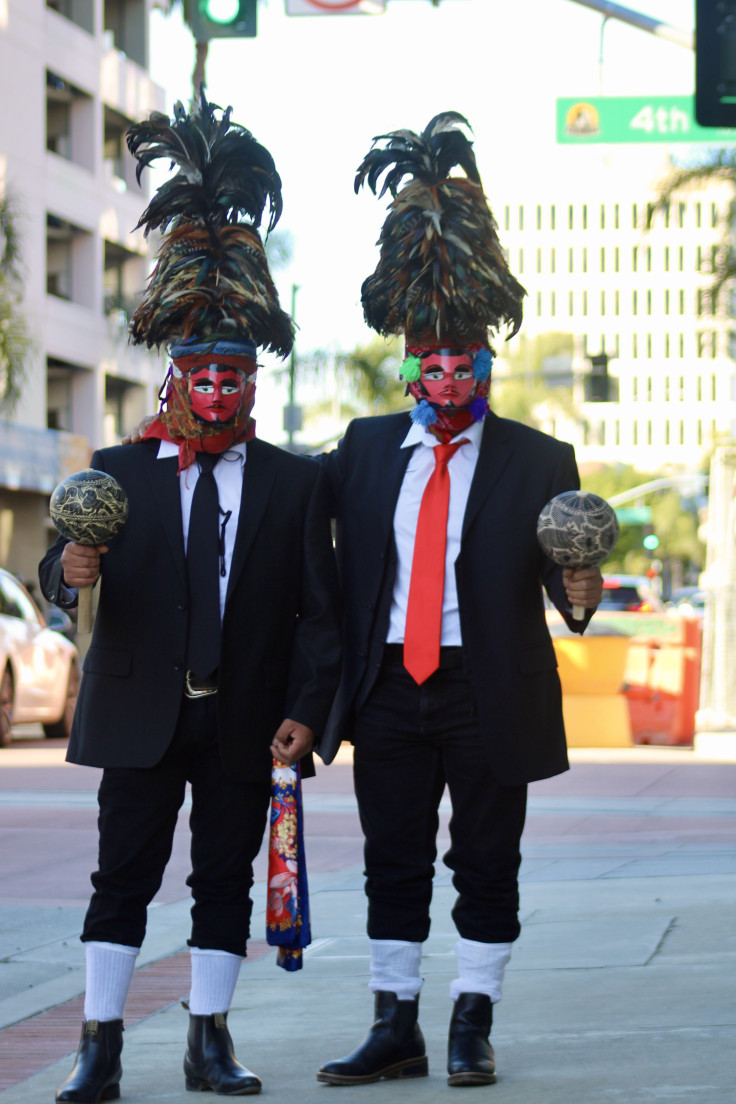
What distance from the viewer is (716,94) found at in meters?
6.72

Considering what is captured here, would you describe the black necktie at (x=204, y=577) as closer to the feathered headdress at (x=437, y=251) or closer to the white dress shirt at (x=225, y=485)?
the white dress shirt at (x=225, y=485)

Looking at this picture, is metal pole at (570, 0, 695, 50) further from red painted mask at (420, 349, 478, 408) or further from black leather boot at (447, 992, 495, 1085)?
black leather boot at (447, 992, 495, 1085)

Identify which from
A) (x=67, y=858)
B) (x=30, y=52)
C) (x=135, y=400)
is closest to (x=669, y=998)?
(x=67, y=858)

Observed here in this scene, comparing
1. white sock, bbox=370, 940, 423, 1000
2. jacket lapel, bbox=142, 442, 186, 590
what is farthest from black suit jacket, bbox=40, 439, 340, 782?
white sock, bbox=370, 940, 423, 1000

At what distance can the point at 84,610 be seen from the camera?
171 inches

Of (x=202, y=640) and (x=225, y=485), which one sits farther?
(x=225, y=485)

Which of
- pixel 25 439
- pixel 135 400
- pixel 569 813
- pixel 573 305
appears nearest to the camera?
pixel 569 813

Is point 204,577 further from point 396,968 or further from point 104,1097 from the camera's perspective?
point 104,1097

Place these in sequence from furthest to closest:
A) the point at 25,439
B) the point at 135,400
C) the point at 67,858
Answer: the point at 135,400 → the point at 25,439 → the point at 67,858

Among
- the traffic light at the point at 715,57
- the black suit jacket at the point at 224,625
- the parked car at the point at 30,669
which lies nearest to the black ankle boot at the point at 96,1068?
the black suit jacket at the point at 224,625

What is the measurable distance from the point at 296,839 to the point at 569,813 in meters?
6.42

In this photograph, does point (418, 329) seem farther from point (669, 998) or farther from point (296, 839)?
point (669, 998)

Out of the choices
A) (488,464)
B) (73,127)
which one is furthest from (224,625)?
(73,127)

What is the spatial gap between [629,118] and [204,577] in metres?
9.26
